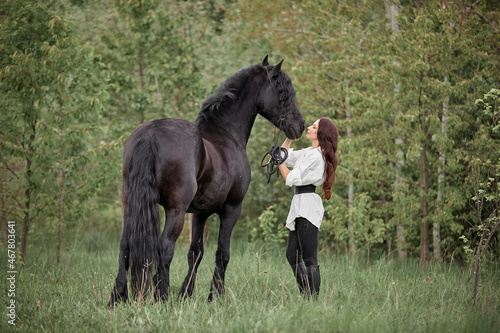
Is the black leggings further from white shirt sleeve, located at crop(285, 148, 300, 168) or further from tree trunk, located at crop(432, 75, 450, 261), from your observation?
tree trunk, located at crop(432, 75, 450, 261)

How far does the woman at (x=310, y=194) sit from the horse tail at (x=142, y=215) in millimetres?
1438

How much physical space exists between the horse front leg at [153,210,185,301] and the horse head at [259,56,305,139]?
158 centimetres

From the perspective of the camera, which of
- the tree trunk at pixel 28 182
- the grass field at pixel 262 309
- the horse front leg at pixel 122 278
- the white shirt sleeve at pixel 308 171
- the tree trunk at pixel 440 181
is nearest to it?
the grass field at pixel 262 309

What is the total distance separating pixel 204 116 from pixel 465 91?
4383 mm

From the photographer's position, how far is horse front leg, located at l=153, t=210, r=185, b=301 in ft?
13.7

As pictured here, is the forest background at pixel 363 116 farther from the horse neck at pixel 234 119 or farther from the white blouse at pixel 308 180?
the horse neck at pixel 234 119

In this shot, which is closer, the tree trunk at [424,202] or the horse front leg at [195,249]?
the horse front leg at [195,249]

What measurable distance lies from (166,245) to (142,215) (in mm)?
419

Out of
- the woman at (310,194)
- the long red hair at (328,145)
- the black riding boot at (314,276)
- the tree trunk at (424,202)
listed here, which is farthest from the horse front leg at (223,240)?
the tree trunk at (424,202)

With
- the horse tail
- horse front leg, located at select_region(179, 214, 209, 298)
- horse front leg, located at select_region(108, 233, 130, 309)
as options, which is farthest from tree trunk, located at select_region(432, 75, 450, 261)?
horse front leg, located at select_region(108, 233, 130, 309)

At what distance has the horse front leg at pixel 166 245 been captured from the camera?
Result: 4.19 m

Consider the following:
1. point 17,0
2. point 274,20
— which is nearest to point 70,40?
point 17,0

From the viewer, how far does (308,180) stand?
4762mm

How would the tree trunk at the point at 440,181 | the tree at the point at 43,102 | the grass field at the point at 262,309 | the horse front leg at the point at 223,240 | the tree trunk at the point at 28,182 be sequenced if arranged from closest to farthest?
the grass field at the point at 262,309
the horse front leg at the point at 223,240
the tree at the point at 43,102
the tree trunk at the point at 28,182
the tree trunk at the point at 440,181
